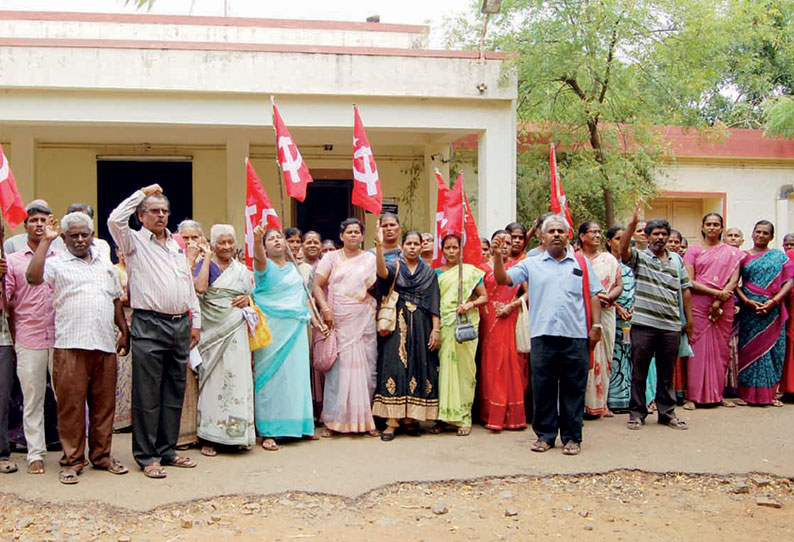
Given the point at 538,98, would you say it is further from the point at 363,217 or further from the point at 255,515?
the point at 255,515

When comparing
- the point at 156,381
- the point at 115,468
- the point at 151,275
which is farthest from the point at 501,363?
the point at 115,468

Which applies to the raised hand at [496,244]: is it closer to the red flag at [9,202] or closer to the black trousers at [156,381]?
the black trousers at [156,381]

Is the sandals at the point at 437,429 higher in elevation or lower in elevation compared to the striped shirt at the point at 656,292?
lower

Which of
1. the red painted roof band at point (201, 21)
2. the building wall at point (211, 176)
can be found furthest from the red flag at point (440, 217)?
the red painted roof band at point (201, 21)

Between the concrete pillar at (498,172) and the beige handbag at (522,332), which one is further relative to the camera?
the concrete pillar at (498,172)

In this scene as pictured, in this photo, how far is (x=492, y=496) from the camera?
4793 mm

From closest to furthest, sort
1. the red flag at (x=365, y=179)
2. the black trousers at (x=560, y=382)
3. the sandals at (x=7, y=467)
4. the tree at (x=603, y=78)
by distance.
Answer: the sandals at (x=7, y=467)
the black trousers at (x=560, y=382)
the red flag at (x=365, y=179)
the tree at (x=603, y=78)

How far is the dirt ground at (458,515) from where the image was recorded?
4.13 m

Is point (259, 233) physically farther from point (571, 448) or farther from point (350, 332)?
point (571, 448)

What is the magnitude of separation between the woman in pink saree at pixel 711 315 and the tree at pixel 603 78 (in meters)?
3.84

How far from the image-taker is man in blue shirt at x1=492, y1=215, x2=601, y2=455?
18.5 feet

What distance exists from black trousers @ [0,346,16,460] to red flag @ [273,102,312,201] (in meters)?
2.57

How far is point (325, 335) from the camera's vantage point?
20.2ft

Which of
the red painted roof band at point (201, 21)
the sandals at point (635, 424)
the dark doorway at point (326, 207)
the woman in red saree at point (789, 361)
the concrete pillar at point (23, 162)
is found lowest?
the sandals at point (635, 424)
